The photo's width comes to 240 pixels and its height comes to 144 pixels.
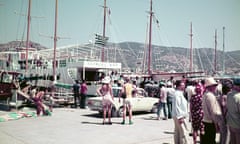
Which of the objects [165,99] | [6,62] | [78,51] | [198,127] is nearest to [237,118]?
[198,127]

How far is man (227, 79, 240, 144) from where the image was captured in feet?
15.5

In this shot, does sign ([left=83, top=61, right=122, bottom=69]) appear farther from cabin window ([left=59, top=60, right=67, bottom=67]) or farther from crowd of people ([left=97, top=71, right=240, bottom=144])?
crowd of people ([left=97, top=71, right=240, bottom=144])

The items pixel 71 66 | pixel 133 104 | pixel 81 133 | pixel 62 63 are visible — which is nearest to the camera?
pixel 81 133

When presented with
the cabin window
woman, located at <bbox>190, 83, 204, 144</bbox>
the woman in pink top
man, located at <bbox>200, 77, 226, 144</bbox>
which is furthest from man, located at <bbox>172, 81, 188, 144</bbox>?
the cabin window

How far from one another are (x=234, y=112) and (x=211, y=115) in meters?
0.56

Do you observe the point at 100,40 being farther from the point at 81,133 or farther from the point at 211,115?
the point at 211,115

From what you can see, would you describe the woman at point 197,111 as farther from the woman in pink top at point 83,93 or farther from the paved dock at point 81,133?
the woman in pink top at point 83,93

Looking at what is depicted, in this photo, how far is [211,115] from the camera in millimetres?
5254

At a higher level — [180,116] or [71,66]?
[71,66]

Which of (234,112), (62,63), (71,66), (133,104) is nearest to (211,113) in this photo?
(234,112)

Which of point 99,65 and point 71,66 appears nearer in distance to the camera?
point 99,65

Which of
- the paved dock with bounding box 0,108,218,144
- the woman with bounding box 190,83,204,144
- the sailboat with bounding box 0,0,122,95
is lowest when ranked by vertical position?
the paved dock with bounding box 0,108,218,144

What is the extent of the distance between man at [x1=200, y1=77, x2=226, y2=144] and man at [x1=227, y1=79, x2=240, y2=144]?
0.27 meters

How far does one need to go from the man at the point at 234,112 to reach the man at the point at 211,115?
0.88 ft
